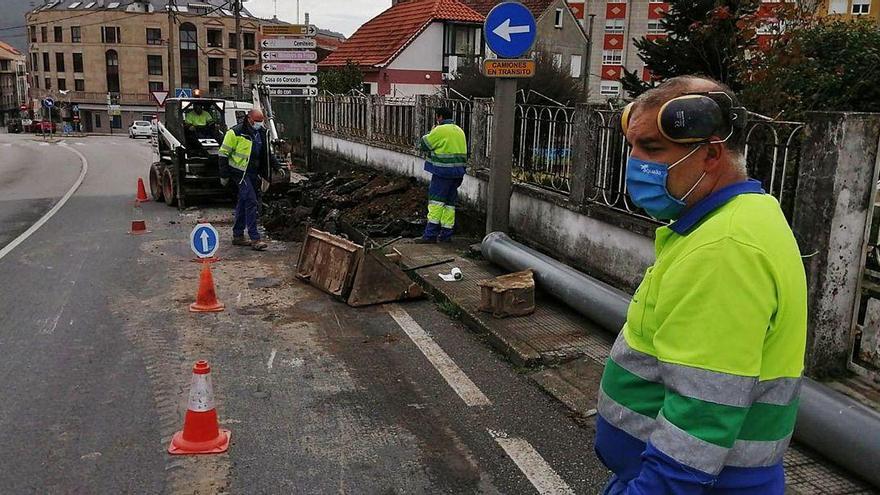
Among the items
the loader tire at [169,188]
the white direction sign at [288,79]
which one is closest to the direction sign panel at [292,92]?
the white direction sign at [288,79]

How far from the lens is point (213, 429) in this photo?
427 centimetres

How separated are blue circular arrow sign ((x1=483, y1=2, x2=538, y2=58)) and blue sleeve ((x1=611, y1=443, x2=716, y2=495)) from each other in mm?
6976

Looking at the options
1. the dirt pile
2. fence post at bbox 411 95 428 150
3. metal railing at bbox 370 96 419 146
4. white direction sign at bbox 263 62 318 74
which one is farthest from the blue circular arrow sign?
white direction sign at bbox 263 62 318 74

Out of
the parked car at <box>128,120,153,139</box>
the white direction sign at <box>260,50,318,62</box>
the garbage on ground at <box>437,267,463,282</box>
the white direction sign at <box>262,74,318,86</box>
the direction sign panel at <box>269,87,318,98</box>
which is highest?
the white direction sign at <box>260,50,318,62</box>

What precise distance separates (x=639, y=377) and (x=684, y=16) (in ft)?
Result: 56.2

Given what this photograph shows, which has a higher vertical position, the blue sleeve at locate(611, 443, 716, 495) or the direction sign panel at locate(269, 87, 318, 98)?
the direction sign panel at locate(269, 87, 318, 98)

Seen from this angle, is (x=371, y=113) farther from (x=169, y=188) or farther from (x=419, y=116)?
(x=169, y=188)

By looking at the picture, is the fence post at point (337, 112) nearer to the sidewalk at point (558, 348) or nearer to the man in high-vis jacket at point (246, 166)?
the man in high-vis jacket at point (246, 166)

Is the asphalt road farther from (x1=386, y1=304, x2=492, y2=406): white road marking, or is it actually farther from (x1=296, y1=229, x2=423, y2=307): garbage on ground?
(x1=296, y1=229, x2=423, y2=307): garbage on ground

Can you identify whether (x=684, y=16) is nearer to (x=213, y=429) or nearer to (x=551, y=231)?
(x=551, y=231)

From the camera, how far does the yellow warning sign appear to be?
8.27 m

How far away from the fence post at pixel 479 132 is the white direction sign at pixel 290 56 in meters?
8.32

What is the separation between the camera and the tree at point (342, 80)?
29312 millimetres

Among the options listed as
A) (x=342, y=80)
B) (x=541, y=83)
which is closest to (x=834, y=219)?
(x=541, y=83)
